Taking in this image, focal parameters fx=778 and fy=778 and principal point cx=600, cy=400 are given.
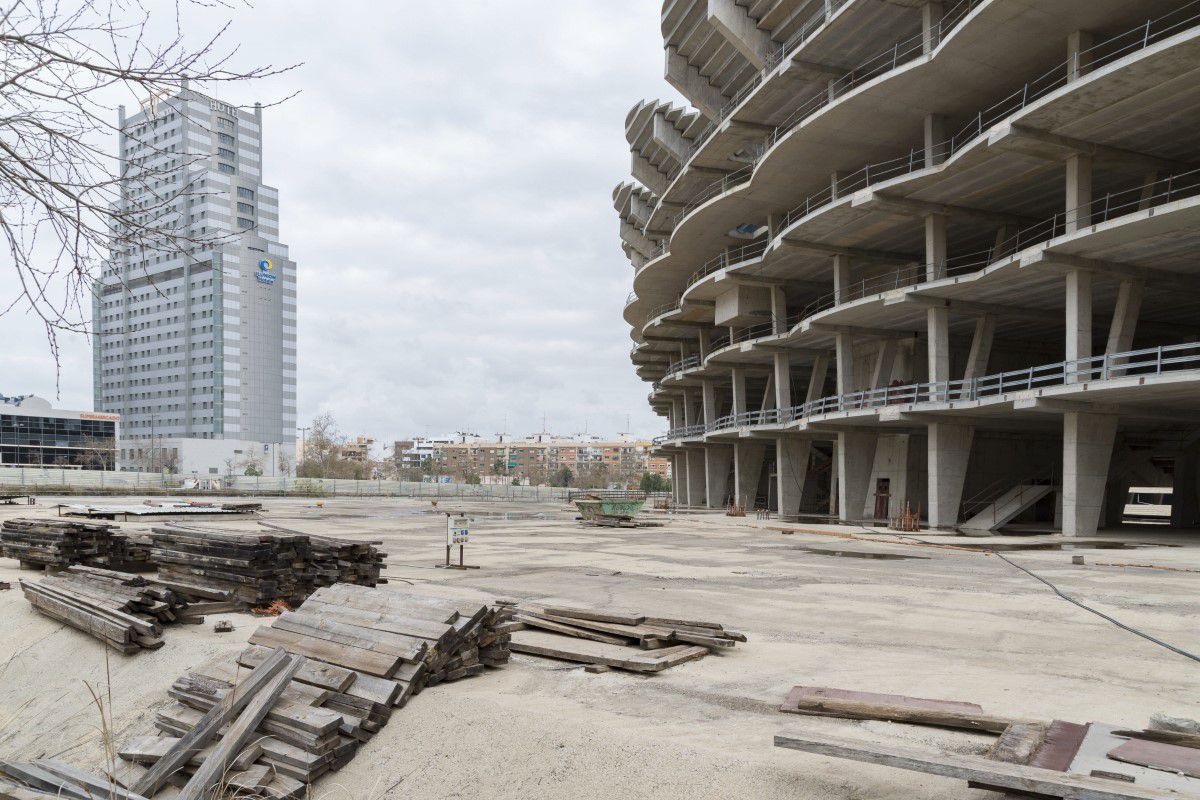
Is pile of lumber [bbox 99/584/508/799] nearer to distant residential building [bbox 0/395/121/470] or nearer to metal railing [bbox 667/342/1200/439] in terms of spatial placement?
metal railing [bbox 667/342/1200/439]

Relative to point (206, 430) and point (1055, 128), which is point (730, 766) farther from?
point (206, 430)

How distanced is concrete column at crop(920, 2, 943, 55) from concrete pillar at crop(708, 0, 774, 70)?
880 cm

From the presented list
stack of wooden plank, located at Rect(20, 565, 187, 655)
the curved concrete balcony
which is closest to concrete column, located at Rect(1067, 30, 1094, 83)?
the curved concrete balcony

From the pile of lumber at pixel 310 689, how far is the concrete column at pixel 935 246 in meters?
25.2

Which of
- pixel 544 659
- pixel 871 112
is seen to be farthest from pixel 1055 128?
pixel 544 659

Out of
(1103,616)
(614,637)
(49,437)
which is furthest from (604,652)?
(49,437)

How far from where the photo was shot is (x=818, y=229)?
31.7m

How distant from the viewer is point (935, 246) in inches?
1123

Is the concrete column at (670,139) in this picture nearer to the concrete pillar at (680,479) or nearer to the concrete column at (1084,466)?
the concrete pillar at (680,479)

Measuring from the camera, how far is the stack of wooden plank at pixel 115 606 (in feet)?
29.0

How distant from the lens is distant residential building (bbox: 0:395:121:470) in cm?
9444

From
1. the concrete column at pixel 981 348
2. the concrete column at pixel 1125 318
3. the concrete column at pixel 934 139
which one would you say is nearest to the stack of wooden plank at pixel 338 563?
the concrete column at pixel 1125 318

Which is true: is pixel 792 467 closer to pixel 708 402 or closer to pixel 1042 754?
pixel 708 402

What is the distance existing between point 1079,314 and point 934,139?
8204 mm
